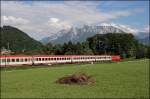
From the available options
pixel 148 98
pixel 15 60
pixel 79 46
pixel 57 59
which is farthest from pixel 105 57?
pixel 148 98

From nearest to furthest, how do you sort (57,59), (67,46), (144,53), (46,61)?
(46,61), (57,59), (67,46), (144,53)

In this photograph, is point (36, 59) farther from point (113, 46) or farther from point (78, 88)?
point (113, 46)

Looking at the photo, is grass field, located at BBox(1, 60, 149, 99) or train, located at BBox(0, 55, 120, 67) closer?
grass field, located at BBox(1, 60, 149, 99)

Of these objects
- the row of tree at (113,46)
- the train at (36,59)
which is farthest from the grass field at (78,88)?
the row of tree at (113,46)

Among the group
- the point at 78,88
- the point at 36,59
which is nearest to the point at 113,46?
the point at 36,59

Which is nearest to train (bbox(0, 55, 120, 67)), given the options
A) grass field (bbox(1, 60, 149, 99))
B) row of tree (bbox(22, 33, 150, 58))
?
grass field (bbox(1, 60, 149, 99))

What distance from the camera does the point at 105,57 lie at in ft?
334

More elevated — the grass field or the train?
the grass field

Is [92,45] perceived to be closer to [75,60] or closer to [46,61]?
[75,60]

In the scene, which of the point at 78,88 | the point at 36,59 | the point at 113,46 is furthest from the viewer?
the point at 113,46

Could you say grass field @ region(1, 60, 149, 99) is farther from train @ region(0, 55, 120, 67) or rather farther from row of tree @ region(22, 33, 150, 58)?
row of tree @ region(22, 33, 150, 58)

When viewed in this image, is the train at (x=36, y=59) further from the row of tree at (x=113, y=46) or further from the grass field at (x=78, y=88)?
the row of tree at (x=113, y=46)

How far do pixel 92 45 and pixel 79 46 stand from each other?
28.3 metres

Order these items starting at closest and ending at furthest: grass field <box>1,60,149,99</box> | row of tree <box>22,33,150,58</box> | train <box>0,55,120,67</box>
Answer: grass field <box>1,60,149,99</box>
train <box>0,55,120,67</box>
row of tree <box>22,33,150,58</box>
